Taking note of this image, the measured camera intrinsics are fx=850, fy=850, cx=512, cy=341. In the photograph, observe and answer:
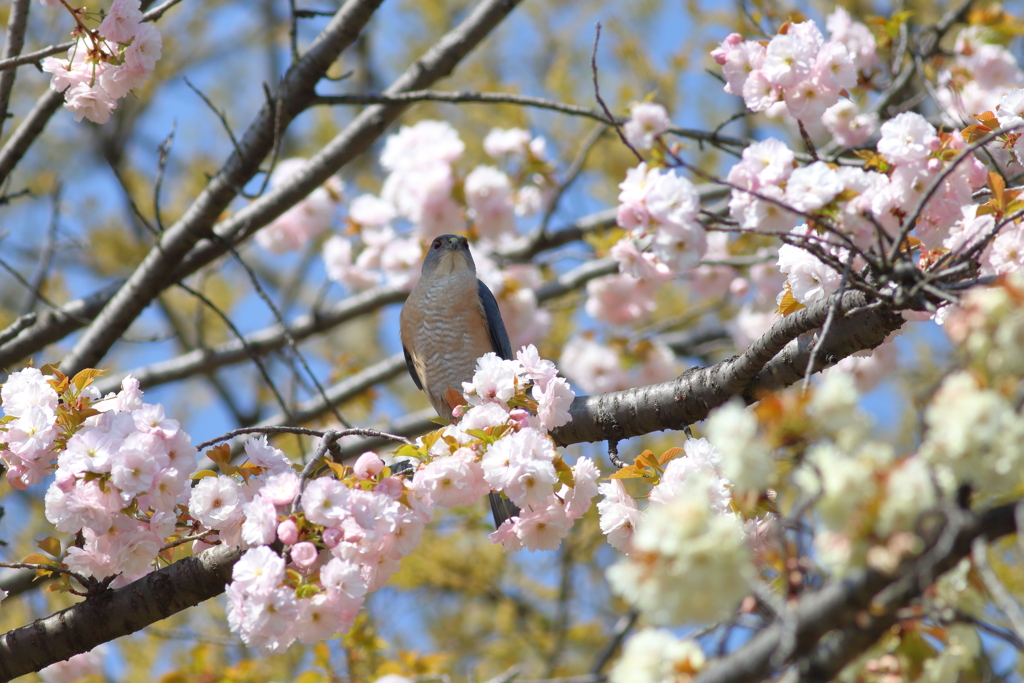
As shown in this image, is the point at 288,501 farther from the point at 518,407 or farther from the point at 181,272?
the point at 181,272

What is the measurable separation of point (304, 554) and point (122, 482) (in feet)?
1.55

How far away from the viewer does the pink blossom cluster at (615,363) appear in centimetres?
538

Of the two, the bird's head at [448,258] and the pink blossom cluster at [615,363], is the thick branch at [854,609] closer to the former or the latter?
the bird's head at [448,258]

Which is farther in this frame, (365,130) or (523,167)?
(523,167)

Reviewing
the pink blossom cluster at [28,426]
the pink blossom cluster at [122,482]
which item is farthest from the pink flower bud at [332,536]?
the pink blossom cluster at [28,426]

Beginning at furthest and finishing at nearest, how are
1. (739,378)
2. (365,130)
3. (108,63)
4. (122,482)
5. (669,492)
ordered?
(365,130) < (108,63) < (739,378) < (669,492) < (122,482)

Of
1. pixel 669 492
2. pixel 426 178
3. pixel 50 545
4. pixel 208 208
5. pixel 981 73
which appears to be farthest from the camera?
pixel 426 178

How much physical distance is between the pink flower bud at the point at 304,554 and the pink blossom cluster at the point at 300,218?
375 centimetres

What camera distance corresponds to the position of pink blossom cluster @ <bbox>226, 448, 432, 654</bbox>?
1.79 m

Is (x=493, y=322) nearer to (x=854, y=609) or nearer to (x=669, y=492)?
(x=669, y=492)

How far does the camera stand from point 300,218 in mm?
5441

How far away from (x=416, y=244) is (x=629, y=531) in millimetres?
3243

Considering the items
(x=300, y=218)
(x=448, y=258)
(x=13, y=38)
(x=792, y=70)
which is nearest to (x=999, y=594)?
(x=792, y=70)

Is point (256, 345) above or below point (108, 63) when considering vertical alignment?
above
